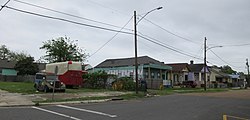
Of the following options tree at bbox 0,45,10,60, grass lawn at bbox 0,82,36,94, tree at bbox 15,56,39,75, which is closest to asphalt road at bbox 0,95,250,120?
grass lawn at bbox 0,82,36,94

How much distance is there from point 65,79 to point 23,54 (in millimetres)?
74655

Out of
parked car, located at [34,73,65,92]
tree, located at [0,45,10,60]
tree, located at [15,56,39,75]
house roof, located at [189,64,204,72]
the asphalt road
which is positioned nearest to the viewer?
the asphalt road

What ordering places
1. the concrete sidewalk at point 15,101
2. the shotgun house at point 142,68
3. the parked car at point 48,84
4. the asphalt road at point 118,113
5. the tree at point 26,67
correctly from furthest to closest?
the tree at point 26,67, the shotgun house at point 142,68, the parked car at point 48,84, the concrete sidewalk at point 15,101, the asphalt road at point 118,113

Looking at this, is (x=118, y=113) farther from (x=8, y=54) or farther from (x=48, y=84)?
(x=8, y=54)

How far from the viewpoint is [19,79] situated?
68.9 metres

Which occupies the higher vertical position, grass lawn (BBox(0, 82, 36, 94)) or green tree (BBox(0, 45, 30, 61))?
green tree (BBox(0, 45, 30, 61))

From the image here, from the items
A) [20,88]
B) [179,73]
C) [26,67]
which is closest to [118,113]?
[20,88]

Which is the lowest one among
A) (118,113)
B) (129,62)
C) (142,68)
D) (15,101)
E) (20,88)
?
(118,113)

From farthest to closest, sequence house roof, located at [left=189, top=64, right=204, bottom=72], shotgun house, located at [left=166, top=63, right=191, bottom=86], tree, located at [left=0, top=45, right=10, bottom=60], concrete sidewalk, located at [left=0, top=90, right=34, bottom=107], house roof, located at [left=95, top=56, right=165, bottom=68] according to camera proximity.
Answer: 1. tree, located at [left=0, top=45, right=10, bottom=60]
2. house roof, located at [left=189, top=64, right=204, bottom=72]
3. shotgun house, located at [left=166, top=63, right=191, bottom=86]
4. house roof, located at [left=95, top=56, right=165, bottom=68]
5. concrete sidewalk, located at [left=0, top=90, right=34, bottom=107]

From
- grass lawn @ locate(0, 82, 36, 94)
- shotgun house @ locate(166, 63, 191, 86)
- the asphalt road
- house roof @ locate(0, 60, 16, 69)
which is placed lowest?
the asphalt road

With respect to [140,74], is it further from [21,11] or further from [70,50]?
[21,11]

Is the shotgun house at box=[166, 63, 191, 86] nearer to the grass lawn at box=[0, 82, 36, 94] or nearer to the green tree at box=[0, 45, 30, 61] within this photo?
the grass lawn at box=[0, 82, 36, 94]

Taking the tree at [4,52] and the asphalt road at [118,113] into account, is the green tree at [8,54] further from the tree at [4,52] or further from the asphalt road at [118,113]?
the asphalt road at [118,113]

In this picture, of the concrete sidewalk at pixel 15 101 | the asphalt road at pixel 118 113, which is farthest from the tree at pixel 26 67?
the asphalt road at pixel 118 113
